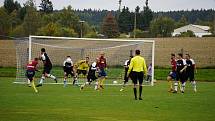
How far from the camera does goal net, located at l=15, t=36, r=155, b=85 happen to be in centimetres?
3912

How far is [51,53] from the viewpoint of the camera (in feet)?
152

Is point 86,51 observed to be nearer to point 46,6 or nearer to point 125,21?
point 125,21

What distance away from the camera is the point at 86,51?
45094 mm

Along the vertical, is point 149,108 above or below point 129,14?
below

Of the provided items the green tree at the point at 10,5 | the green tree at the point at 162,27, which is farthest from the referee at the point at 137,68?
the green tree at the point at 10,5

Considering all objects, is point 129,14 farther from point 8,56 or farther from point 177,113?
point 177,113

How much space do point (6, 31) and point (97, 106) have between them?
8739 centimetres

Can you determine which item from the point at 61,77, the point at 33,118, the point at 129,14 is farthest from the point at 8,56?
the point at 129,14

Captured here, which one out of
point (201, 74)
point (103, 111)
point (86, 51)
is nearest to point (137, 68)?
point (103, 111)

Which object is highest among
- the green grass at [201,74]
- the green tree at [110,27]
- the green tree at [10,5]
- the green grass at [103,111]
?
the green tree at [10,5]

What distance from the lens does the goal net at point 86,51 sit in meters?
39.1

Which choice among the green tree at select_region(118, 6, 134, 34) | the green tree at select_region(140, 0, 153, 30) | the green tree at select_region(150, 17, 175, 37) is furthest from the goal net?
the green tree at select_region(140, 0, 153, 30)

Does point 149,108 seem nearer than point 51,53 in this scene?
Yes

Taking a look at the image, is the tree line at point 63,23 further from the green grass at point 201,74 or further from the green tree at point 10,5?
the green grass at point 201,74
